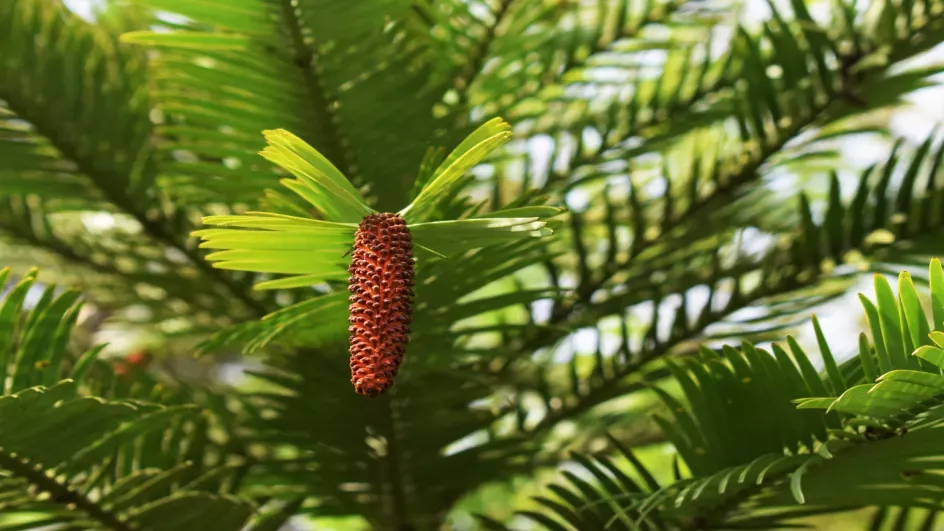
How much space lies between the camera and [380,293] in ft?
1.18

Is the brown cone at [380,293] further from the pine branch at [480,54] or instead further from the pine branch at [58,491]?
the pine branch at [480,54]

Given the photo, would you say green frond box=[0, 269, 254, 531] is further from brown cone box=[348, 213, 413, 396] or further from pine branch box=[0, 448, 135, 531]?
brown cone box=[348, 213, 413, 396]

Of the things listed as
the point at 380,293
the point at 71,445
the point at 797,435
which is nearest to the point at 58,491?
the point at 71,445

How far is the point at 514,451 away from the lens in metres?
0.66

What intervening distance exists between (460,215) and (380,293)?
0.53 feet

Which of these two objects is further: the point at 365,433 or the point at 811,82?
the point at 811,82

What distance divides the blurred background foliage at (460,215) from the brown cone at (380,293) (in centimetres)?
6

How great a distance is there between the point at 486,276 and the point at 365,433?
16cm

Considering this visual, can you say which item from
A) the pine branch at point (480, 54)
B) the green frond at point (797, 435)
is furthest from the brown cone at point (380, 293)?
the pine branch at point (480, 54)

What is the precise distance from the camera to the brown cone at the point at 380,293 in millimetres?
348

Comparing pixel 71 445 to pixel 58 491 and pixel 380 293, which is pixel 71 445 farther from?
pixel 380 293

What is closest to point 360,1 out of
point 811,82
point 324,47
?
point 324,47

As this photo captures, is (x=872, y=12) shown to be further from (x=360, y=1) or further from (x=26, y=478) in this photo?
(x=26, y=478)

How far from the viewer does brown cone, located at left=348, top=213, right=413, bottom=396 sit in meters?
0.35
